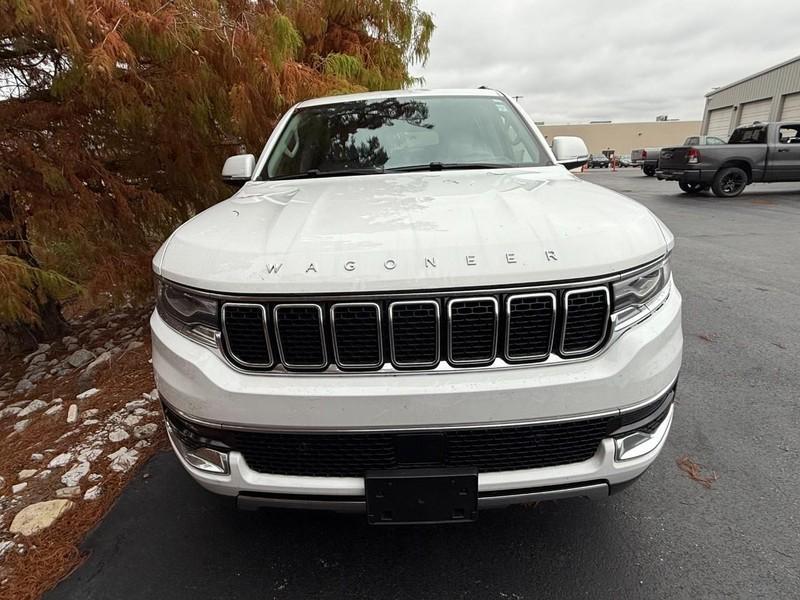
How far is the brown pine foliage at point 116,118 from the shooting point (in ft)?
9.36

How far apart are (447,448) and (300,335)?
0.59 metres

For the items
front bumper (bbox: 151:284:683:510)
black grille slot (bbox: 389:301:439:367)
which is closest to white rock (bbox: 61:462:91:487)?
front bumper (bbox: 151:284:683:510)

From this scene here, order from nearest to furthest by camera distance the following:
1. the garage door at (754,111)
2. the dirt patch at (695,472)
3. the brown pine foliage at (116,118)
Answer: the dirt patch at (695,472) → the brown pine foliage at (116,118) → the garage door at (754,111)

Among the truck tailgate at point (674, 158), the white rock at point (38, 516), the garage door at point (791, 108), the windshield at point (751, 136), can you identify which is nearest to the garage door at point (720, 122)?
the garage door at point (791, 108)

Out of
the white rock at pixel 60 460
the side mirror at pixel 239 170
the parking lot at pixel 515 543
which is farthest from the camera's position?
the side mirror at pixel 239 170

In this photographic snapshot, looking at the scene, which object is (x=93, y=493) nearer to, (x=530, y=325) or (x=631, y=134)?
(x=530, y=325)

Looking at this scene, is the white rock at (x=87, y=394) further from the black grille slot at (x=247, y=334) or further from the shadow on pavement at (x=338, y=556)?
the black grille slot at (x=247, y=334)

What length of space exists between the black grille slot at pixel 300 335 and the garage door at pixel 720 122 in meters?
39.6

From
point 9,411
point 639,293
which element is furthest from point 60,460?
point 639,293

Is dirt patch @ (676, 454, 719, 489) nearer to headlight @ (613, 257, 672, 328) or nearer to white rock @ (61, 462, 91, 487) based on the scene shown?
headlight @ (613, 257, 672, 328)

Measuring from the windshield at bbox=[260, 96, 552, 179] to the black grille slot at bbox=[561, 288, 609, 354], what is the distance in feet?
4.56

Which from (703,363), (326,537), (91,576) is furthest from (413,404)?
(703,363)

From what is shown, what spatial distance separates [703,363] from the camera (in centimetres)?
360

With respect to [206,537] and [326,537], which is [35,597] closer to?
[206,537]
